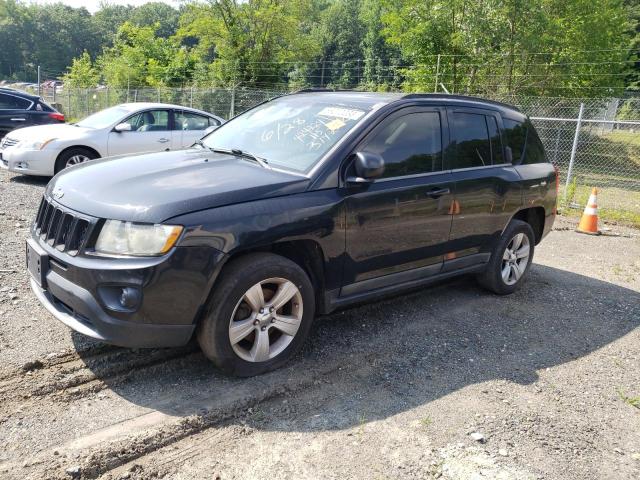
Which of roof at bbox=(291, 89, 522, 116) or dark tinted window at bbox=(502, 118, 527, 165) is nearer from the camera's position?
roof at bbox=(291, 89, 522, 116)

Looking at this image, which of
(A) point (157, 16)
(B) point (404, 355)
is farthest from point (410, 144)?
(A) point (157, 16)

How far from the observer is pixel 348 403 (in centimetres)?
339

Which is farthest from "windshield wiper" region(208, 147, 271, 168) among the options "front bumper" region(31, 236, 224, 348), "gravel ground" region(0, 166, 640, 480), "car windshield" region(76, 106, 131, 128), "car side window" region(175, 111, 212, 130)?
"car side window" region(175, 111, 212, 130)

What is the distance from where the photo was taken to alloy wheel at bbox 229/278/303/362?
341cm

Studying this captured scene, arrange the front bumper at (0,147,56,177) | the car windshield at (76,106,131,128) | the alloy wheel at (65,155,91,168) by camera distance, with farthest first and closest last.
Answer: the car windshield at (76,106,131,128)
the alloy wheel at (65,155,91,168)
the front bumper at (0,147,56,177)

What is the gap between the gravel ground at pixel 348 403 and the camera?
2.81m

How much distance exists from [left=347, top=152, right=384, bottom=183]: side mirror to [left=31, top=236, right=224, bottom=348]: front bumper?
1.15 m

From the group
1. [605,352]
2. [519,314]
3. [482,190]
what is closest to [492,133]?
[482,190]

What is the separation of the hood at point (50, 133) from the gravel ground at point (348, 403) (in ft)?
16.7

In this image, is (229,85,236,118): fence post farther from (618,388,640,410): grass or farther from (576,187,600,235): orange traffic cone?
(618,388,640,410): grass

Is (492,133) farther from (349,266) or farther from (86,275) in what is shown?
(86,275)

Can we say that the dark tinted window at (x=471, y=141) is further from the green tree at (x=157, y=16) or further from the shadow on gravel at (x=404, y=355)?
the green tree at (x=157, y=16)

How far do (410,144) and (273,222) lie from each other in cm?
152

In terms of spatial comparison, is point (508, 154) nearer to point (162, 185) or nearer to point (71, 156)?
point (162, 185)
